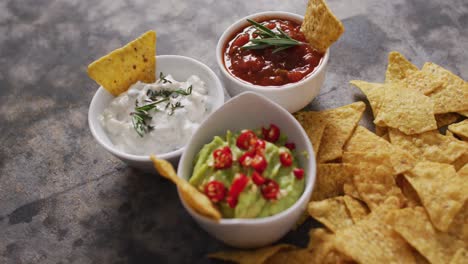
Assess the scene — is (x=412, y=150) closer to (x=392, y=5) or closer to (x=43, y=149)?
(x=392, y=5)

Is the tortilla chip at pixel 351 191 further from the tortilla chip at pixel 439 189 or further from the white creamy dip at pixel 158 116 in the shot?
the white creamy dip at pixel 158 116

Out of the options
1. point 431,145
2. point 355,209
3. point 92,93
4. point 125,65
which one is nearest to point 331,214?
point 355,209

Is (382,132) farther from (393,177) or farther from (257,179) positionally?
(257,179)

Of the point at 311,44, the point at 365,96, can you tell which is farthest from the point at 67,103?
the point at 365,96

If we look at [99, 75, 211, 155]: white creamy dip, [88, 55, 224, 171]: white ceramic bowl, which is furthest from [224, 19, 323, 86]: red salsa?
[99, 75, 211, 155]: white creamy dip

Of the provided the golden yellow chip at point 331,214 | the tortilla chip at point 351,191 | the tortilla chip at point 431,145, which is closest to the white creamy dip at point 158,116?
the golden yellow chip at point 331,214
